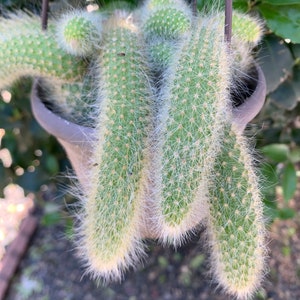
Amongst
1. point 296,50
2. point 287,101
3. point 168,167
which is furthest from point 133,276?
point 168,167

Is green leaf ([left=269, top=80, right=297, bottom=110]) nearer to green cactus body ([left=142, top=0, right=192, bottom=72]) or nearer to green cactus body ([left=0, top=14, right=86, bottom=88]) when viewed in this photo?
green cactus body ([left=142, top=0, right=192, bottom=72])

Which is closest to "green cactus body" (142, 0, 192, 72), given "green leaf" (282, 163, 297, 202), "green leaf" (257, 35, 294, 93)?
"green leaf" (257, 35, 294, 93)

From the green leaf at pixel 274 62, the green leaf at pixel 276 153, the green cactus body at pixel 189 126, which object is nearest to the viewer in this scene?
the green cactus body at pixel 189 126

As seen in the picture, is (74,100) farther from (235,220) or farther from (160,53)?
(235,220)

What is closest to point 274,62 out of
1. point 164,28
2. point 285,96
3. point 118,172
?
point 285,96

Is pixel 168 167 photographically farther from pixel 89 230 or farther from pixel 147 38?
pixel 147 38

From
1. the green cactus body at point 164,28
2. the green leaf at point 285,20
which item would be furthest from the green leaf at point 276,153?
the green cactus body at point 164,28

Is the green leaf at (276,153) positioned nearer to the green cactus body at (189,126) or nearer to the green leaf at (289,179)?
the green leaf at (289,179)
